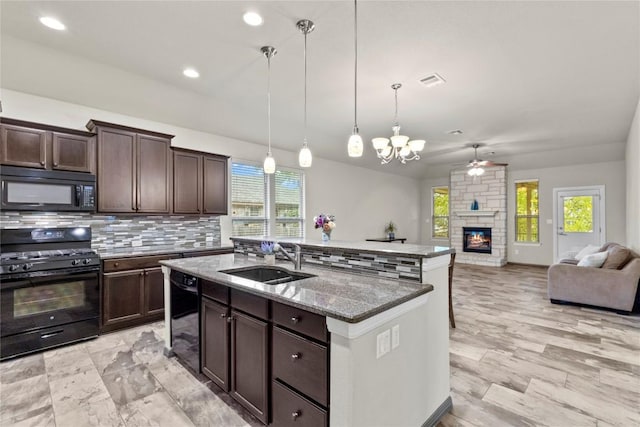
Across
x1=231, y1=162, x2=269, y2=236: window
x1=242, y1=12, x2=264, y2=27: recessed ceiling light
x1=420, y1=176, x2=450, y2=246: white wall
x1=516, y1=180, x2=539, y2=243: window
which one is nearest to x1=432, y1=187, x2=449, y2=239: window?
x1=420, y1=176, x2=450, y2=246: white wall

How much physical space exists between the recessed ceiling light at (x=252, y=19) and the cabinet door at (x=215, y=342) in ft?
7.57

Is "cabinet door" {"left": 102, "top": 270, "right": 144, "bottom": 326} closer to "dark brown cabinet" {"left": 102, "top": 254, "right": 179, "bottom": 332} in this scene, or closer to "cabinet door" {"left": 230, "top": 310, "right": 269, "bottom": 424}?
"dark brown cabinet" {"left": 102, "top": 254, "right": 179, "bottom": 332}

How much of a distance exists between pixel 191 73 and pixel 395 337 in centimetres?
345

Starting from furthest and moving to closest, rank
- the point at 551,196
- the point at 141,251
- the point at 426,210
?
the point at 426,210
the point at 551,196
the point at 141,251

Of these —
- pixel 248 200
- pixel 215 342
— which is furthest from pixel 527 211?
pixel 215 342

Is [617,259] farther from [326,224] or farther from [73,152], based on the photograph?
[73,152]

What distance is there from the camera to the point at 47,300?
310cm

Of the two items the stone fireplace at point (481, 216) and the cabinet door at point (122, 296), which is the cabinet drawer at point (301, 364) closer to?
the cabinet door at point (122, 296)

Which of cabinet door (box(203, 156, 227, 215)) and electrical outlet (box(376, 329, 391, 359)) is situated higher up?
cabinet door (box(203, 156, 227, 215))

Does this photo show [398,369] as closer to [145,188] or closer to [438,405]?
[438,405]

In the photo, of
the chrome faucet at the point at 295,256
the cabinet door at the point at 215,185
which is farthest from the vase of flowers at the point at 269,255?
the cabinet door at the point at 215,185

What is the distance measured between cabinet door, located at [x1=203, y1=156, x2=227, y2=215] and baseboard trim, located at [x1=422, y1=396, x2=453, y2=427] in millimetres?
3852

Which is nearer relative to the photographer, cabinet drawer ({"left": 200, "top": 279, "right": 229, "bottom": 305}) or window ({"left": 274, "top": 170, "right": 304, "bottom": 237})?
cabinet drawer ({"left": 200, "top": 279, "right": 229, "bottom": 305})

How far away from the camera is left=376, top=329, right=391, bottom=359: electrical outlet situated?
1.55m
